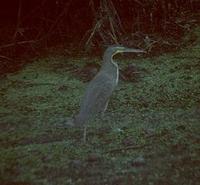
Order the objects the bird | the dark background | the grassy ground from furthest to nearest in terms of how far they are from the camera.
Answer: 1. the dark background
2. the bird
3. the grassy ground

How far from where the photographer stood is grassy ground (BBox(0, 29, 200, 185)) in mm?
3568

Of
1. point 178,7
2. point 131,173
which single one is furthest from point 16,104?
→ point 178,7

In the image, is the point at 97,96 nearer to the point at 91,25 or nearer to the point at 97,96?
the point at 97,96

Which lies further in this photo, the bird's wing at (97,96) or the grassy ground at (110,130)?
the bird's wing at (97,96)

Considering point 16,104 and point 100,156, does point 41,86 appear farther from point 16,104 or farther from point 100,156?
point 100,156

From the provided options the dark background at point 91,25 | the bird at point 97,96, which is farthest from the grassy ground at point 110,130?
the dark background at point 91,25

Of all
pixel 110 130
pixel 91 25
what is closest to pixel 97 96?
pixel 110 130

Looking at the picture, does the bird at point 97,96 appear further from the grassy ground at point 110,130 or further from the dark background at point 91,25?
the dark background at point 91,25

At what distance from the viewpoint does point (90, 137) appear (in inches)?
162

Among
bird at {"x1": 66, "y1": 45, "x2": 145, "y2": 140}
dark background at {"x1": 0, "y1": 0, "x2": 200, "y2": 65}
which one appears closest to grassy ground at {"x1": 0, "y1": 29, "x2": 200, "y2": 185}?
bird at {"x1": 66, "y1": 45, "x2": 145, "y2": 140}

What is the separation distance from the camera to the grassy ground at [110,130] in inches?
140

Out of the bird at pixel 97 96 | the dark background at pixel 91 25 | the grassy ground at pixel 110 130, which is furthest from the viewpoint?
the dark background at pixel 91 25

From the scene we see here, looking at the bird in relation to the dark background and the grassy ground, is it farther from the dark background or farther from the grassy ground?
the dark background

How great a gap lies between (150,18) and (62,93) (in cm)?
195
